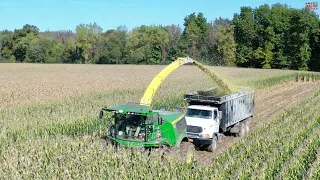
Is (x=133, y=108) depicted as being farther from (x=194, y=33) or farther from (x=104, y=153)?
(x=194, y=33)

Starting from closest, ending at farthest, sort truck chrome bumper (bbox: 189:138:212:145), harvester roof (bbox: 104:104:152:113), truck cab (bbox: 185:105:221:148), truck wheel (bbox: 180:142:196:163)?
harvester roof (bbox: 104:104:152:113), truck wheel (bbox: 180:142:196:163), truck chrome bumper (bbox: 189:138:212:145), truck cab (bbox: 185:105:221:148)

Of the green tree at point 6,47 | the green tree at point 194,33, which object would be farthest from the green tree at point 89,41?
the green tree at point 194,33

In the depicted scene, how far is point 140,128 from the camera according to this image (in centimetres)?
1131

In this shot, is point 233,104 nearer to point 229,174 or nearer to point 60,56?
point 229,174

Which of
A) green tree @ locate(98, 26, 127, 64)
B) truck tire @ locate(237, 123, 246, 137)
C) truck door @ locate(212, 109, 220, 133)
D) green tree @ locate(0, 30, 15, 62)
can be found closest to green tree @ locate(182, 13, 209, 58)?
green tree @ locate(98, 26, 127, 64)

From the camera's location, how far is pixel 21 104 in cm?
2067

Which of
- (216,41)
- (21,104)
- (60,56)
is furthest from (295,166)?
(60,56)

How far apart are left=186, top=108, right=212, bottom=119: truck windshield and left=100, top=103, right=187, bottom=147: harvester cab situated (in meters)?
3.67

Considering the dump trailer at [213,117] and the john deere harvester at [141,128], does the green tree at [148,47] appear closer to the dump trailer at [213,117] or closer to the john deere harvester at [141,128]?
the dump trailer at [213,117]

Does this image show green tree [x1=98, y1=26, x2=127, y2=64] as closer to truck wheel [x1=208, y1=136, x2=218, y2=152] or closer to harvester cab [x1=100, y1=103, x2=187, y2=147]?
truck wheel [x1=208, y1=136, x2=218, y2=152]

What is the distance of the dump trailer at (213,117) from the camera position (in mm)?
15095

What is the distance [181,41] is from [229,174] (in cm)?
7225

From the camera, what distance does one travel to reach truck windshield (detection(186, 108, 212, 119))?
1556cm

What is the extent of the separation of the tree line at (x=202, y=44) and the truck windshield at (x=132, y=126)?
56.6 m
